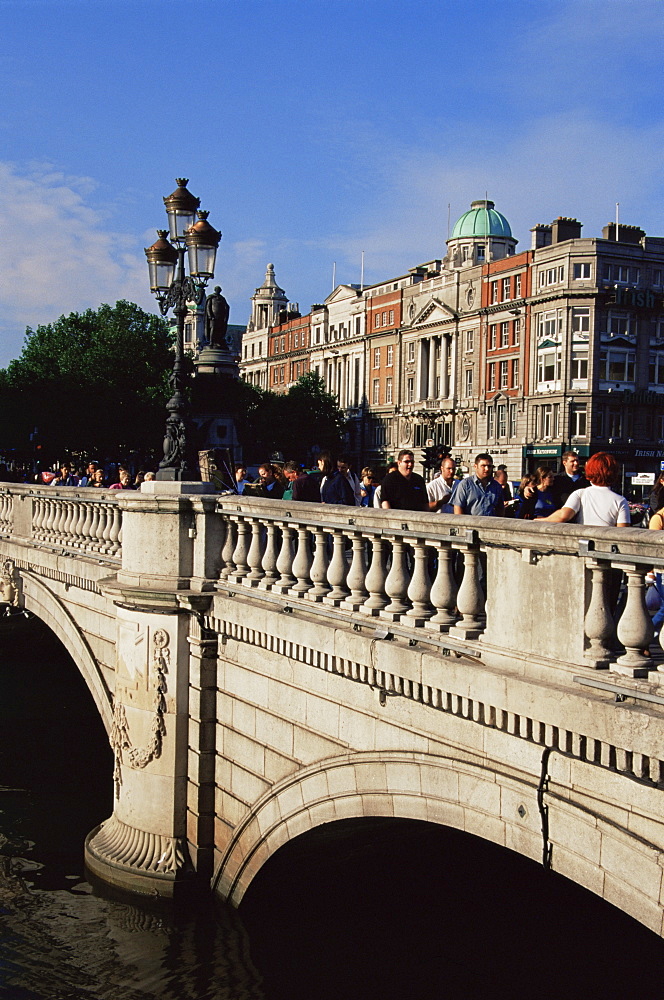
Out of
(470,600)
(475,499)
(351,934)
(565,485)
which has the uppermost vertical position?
(565,485)

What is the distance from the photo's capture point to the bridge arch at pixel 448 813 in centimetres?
515

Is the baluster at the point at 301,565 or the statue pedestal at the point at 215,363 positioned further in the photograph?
the statue pedestal at the point at 215,363

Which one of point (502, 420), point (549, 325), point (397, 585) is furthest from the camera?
point (502, 420)

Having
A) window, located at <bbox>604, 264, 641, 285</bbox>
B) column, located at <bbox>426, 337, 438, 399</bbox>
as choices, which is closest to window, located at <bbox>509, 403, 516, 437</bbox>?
window, located at <bbox>604, 264, 641, 285</bbox>

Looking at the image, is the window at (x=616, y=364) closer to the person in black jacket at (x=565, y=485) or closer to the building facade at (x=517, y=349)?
the building facade at (x=517, y=349)

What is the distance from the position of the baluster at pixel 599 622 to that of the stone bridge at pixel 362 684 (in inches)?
0.4

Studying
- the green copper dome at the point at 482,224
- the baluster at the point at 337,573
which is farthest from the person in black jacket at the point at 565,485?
the green copper dome at the point at 482,224

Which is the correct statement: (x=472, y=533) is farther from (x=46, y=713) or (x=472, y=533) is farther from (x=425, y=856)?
(x=46, y=713)

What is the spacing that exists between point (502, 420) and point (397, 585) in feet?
209

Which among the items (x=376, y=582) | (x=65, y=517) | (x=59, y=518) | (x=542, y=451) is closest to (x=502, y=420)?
(x=542, y=451)

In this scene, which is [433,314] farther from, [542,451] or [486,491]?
[486,491]

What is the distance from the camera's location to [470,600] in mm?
6258

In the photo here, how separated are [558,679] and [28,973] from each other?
7014 mm

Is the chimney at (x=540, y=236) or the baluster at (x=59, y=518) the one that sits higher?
the chimney at (x=540, y=236)
